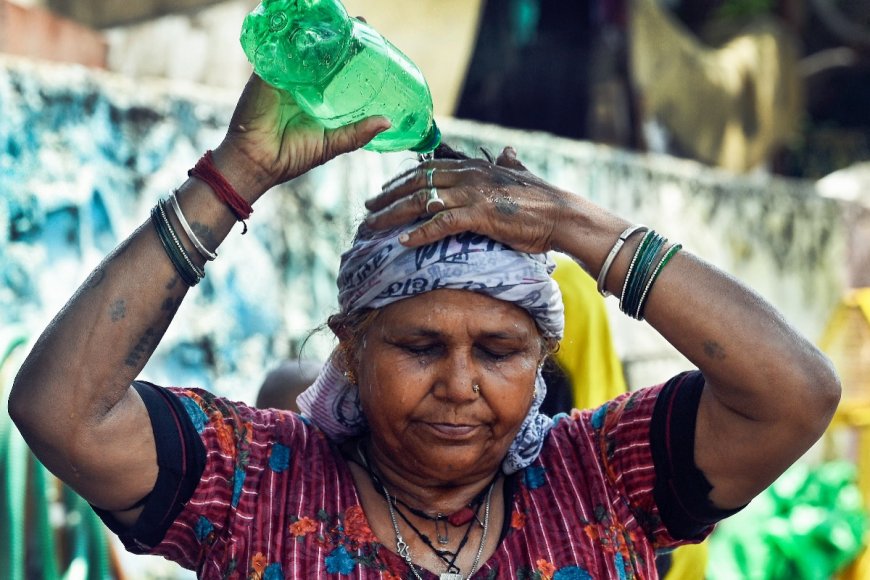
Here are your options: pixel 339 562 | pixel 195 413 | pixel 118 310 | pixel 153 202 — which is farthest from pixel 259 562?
pixel 153 202

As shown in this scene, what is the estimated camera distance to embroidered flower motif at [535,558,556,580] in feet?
6.24

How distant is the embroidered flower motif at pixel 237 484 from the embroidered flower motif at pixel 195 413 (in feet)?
0.36

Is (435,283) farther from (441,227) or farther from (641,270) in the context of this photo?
(641,270)

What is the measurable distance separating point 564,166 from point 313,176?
6.88ft

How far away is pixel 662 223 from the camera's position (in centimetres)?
724

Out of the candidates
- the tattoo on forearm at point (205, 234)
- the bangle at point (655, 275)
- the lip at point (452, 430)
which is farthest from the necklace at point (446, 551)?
the tattoo on forearm at point (205, 234)

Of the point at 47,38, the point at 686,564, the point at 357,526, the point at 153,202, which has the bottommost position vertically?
the point at 686,564

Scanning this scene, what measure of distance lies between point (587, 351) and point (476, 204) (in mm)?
1164

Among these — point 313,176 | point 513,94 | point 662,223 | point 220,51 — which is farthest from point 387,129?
point 513,94

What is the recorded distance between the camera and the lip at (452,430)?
6.23ft

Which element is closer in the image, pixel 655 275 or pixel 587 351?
pixel 655 275

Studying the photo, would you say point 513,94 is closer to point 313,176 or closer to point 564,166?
point 564,166

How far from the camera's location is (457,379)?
1.87 metres

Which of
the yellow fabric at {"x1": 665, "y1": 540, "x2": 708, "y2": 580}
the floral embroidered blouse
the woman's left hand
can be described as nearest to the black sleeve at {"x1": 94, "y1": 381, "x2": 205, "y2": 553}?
the floral embroidered blouse
